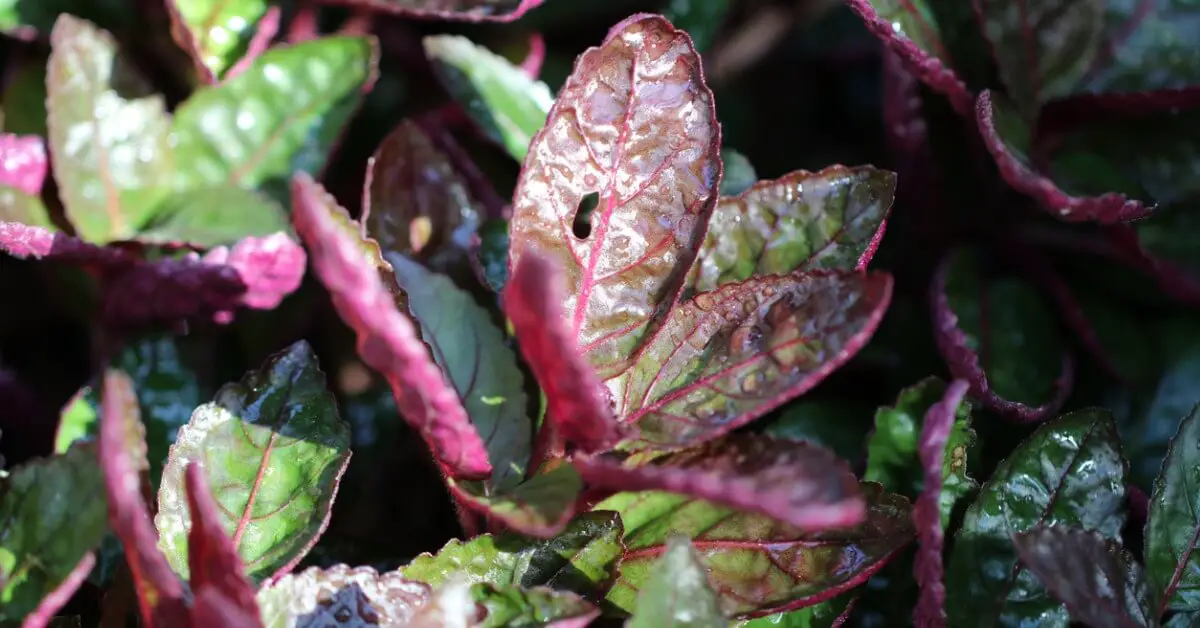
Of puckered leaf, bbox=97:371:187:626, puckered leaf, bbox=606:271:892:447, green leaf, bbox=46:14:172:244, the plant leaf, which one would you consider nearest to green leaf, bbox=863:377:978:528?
puckered leaf, bbox=606:271:892:447

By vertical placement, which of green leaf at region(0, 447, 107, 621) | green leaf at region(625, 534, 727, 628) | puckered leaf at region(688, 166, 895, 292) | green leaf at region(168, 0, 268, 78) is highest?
puckered leaf at region(688, 166, 895, 292)

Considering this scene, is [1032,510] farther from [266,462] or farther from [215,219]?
[215,219]

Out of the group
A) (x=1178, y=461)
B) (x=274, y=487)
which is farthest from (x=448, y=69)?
(x=1178, y=461)

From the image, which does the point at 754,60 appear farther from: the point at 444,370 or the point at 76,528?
the point at 76,528

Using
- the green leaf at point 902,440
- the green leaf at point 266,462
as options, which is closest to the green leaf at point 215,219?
the green leaf at point 266,462

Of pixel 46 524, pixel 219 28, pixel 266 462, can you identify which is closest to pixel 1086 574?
pixel 266 462

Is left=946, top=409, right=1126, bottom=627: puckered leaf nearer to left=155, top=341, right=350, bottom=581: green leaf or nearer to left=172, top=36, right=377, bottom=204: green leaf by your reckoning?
left=155, top=341, right=350, bottom=581: green leaf
